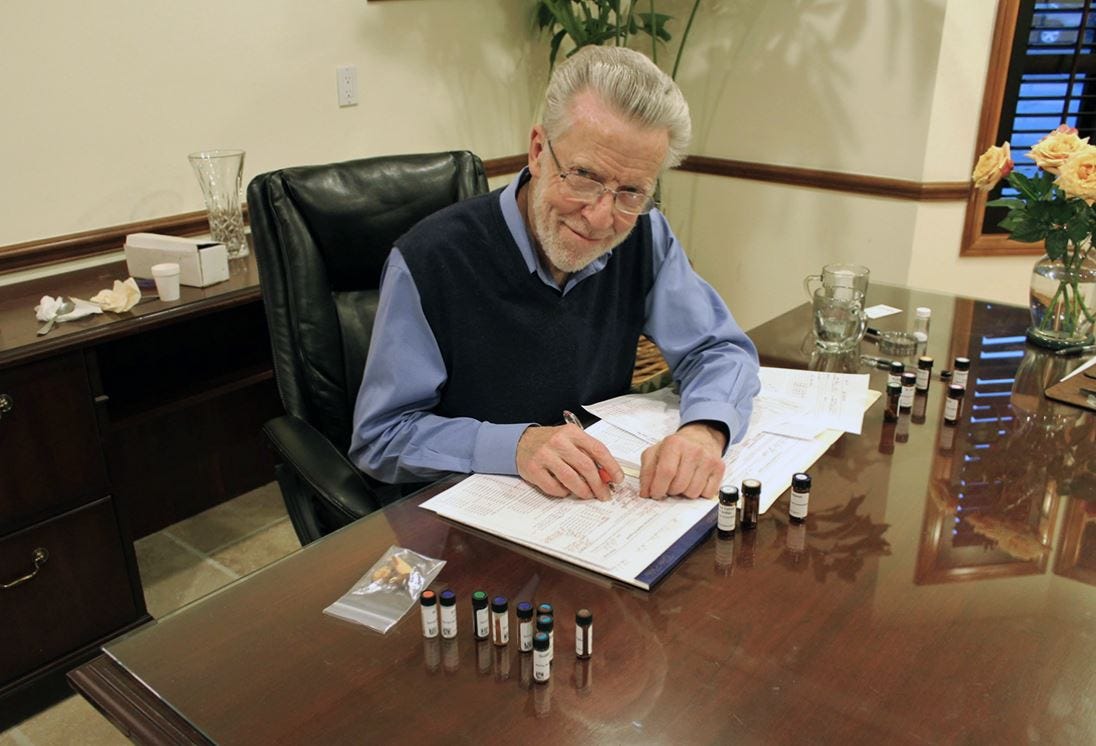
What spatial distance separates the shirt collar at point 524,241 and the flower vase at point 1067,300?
860 mm

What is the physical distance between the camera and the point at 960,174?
119 inches

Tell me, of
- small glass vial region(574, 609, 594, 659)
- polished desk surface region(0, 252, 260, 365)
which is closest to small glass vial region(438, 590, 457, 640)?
small glass vial region(574, 609, 594, 659)

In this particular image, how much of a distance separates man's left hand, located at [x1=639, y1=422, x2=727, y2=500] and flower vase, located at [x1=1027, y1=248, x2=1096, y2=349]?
89 centimetres

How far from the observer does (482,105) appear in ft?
10.5

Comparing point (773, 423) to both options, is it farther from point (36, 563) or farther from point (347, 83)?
point (347, 83)

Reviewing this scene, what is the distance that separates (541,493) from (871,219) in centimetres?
242

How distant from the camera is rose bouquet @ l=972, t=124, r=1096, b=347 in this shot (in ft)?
5.08

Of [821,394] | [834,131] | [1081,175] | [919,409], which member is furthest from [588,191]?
[834,131]

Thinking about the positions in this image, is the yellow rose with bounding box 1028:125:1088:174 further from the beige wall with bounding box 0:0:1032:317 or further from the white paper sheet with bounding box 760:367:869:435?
the beige wall with bounding box 0:0:1032:317

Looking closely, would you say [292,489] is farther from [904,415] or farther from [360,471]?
[904,415]

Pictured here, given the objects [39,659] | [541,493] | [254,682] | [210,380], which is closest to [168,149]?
[210,380]

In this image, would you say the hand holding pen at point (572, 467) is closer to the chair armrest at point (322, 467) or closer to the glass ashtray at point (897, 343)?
the chair armrest at point (322, 467)

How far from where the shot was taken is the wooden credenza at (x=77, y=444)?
5.77ft

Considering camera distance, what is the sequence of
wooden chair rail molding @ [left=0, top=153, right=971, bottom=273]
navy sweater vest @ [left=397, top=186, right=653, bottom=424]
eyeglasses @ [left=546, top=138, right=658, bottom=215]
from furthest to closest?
wooden chair rail molding @ [left=0, top=153, right=971, bottom=273], navy sweater vest @ [left=397, top=186, right=653, bottom=424], eyeglasses @ [left=546, top=138, right=658, bottom=215]
